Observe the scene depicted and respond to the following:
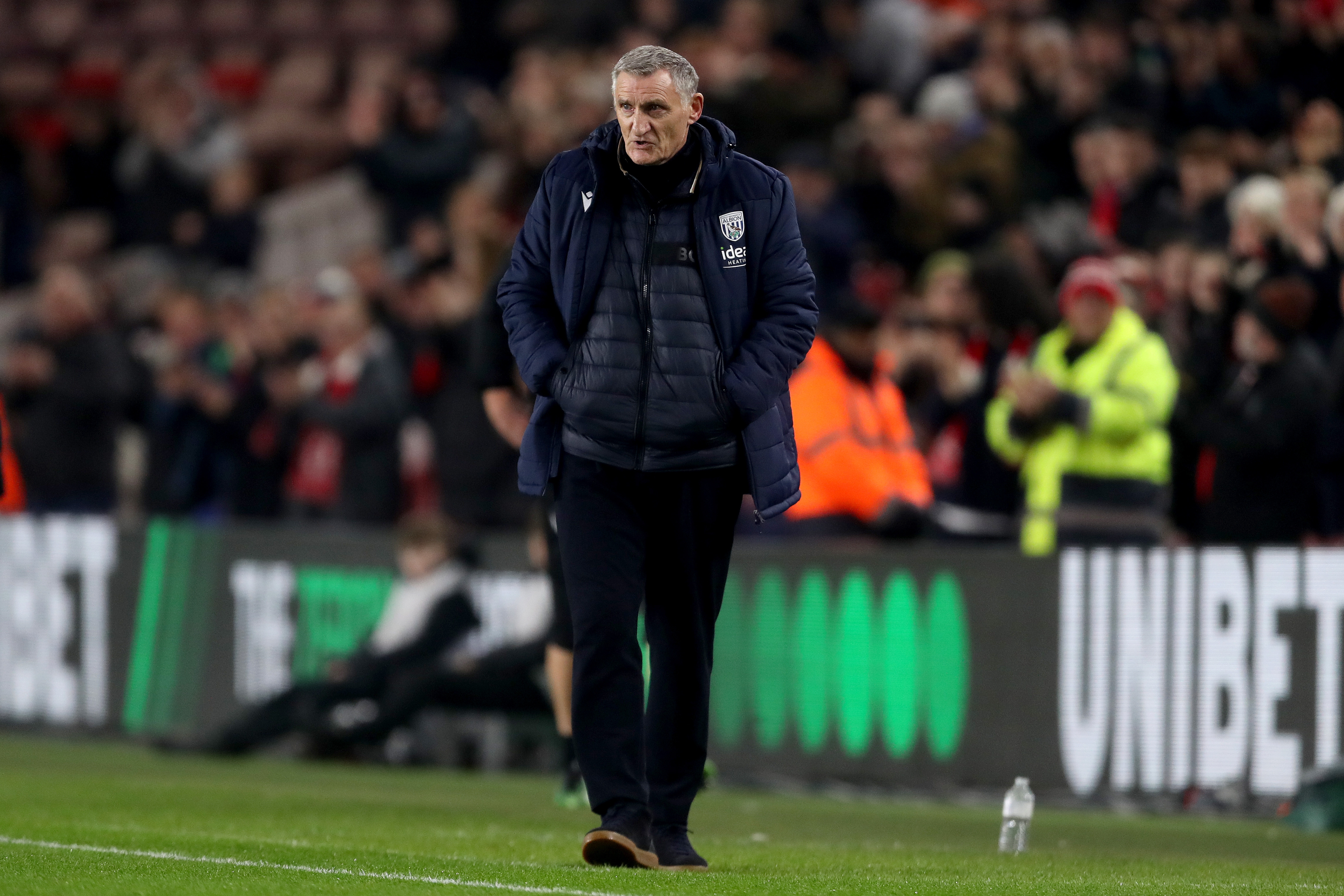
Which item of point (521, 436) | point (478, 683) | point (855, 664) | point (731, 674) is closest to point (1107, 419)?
point (855, 664)

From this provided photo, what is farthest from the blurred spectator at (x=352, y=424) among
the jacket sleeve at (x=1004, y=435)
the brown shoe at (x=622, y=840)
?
the brown shoe at (x=622, y=840)

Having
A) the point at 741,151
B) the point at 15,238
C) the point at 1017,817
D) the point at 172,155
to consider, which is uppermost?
the point at 172,155

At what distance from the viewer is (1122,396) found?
11484 mm

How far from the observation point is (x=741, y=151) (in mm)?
14938

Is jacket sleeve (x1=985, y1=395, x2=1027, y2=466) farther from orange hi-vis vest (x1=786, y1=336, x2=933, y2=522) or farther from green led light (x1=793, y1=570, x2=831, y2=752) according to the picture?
green led light (x1=793, y1=570, x2=831, y2=752)

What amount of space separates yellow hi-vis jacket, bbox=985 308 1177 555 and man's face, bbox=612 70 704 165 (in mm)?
5032

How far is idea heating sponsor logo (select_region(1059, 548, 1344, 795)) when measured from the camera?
34.2 feet

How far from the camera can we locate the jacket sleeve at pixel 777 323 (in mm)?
6863

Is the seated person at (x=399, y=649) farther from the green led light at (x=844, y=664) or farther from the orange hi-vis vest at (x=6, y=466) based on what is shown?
the orange hi-vis vest at (x=6, y=466)

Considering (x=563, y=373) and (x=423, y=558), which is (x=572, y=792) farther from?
(x=423, y=558)

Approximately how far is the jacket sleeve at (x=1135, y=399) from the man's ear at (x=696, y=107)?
490 cm

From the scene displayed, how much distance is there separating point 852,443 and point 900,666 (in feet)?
4.07

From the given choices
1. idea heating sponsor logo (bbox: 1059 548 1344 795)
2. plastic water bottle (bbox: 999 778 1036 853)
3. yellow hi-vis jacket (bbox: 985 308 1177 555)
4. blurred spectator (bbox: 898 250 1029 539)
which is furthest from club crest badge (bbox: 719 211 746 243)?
blurred spectator (bbox: 898 250 1029 539)

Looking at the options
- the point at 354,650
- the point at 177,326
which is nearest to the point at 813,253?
the point at 354,650
